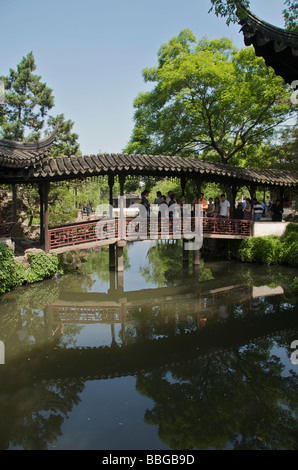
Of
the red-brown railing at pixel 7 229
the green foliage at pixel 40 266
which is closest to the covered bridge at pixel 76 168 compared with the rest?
the green foliage at pixel 40 266

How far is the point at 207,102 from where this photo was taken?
678 inches

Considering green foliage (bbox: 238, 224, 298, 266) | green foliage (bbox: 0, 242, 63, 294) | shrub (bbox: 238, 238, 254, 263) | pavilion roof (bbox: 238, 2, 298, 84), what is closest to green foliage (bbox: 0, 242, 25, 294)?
green foliage (bbox: 0, 242, 63, 294)

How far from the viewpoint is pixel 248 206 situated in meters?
16.3

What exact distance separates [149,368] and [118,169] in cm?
696

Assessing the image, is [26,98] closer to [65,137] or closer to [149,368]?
[65,137]

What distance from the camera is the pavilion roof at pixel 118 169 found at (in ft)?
33.4

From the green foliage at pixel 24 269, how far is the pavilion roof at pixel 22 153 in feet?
6.96

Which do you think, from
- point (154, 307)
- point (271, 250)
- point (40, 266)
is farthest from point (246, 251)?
point (40, 266)

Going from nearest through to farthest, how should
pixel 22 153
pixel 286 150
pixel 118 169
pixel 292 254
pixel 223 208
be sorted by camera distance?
pixel 22 153, pixel 118 169, pixel 292 254, pixel 223 208, pixel 286 150

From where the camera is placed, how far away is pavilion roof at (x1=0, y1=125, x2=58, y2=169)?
8683 mm

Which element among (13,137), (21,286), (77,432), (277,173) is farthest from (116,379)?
(13,137)

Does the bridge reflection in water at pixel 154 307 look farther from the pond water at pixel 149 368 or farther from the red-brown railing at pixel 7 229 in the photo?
the red-brown railing at pixel 7 229
